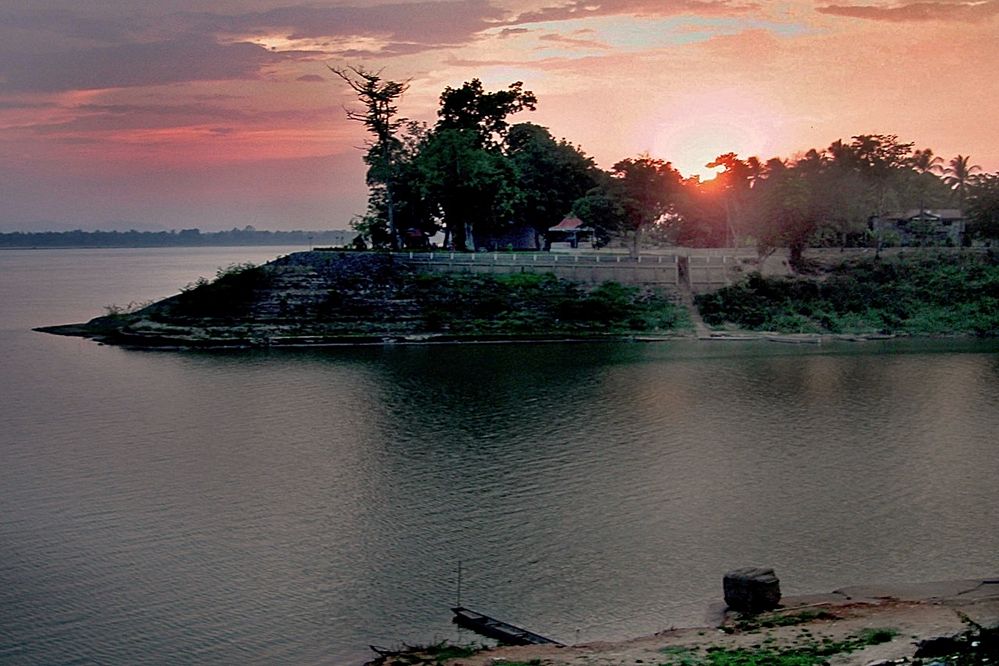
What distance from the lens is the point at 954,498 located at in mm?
33594

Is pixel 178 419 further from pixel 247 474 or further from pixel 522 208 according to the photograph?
pixel 522 208

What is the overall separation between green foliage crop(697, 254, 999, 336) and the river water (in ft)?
47.4

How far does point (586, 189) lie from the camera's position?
327ft

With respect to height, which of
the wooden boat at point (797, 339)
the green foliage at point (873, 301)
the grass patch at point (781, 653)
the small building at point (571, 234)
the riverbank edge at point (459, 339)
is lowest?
the grass patch at point (781, 653)

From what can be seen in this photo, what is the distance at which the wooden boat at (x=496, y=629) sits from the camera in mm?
22969

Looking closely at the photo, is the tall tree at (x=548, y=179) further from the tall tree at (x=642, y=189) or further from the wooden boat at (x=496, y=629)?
the wooden boat at (x=496, y=629)

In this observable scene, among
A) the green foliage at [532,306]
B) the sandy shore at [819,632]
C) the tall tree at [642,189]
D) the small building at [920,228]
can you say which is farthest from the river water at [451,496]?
the small building at [920,228]

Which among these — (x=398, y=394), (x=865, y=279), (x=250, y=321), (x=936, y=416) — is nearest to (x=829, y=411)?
(x=936, y=416)

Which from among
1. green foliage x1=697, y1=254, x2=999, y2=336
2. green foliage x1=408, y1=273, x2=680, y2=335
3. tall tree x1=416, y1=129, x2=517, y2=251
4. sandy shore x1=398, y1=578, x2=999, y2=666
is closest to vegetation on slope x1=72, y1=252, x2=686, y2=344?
green foliage x1=408, y1=273, x2=680, y2=335

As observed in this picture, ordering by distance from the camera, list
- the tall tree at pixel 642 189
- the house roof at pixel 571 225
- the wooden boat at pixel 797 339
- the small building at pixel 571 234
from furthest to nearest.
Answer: the small building at pixel 571 234 < the house roof at pixel 571 225 < the tall tree at pixel 642 189 < the wooden boat at pixel 797 339

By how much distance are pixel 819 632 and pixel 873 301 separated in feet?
208

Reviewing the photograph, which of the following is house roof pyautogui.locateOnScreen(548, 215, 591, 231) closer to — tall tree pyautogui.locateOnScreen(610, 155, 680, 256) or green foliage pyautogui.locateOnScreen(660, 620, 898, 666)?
tall tree pyautogui.locateOnScreen(610, 155, 680, 256)

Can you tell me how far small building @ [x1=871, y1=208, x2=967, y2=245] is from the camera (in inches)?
3728

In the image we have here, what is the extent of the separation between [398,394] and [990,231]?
58062 mm
